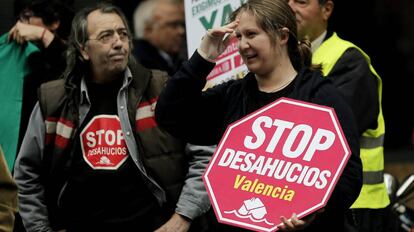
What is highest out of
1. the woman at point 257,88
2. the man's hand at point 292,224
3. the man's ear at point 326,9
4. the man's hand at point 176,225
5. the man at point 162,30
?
the woman at point 257,88

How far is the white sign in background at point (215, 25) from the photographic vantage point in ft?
20.8

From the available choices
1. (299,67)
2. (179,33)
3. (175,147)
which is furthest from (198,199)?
(179,33)

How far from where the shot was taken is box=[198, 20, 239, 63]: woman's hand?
5.23m

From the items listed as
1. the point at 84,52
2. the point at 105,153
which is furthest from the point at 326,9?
the point at 105,153

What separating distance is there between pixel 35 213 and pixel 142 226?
58 cm

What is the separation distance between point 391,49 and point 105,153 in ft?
22.0

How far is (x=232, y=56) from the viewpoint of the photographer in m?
6.36

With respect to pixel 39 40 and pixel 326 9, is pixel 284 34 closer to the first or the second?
pixel 326 9

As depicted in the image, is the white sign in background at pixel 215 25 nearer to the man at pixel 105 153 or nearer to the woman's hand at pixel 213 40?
the man at pixel 105 153

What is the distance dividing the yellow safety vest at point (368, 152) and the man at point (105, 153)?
78 centimetres

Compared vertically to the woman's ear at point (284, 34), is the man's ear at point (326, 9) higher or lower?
lower

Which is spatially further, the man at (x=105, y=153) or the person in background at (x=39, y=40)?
the person in background at (x=39, y=40)

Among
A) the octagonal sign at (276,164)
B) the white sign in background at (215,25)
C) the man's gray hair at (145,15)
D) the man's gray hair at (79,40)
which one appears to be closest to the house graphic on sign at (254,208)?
the octagonal sign at (276,164)

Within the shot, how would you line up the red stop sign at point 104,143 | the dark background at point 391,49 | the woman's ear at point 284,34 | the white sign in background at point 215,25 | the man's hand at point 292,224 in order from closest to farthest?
the man's hand at point 292,224, the woman's ear at point 284,34, the red stop sign at point 104,143, the white sign in background at point 215,25, the dark background at point 391,49
